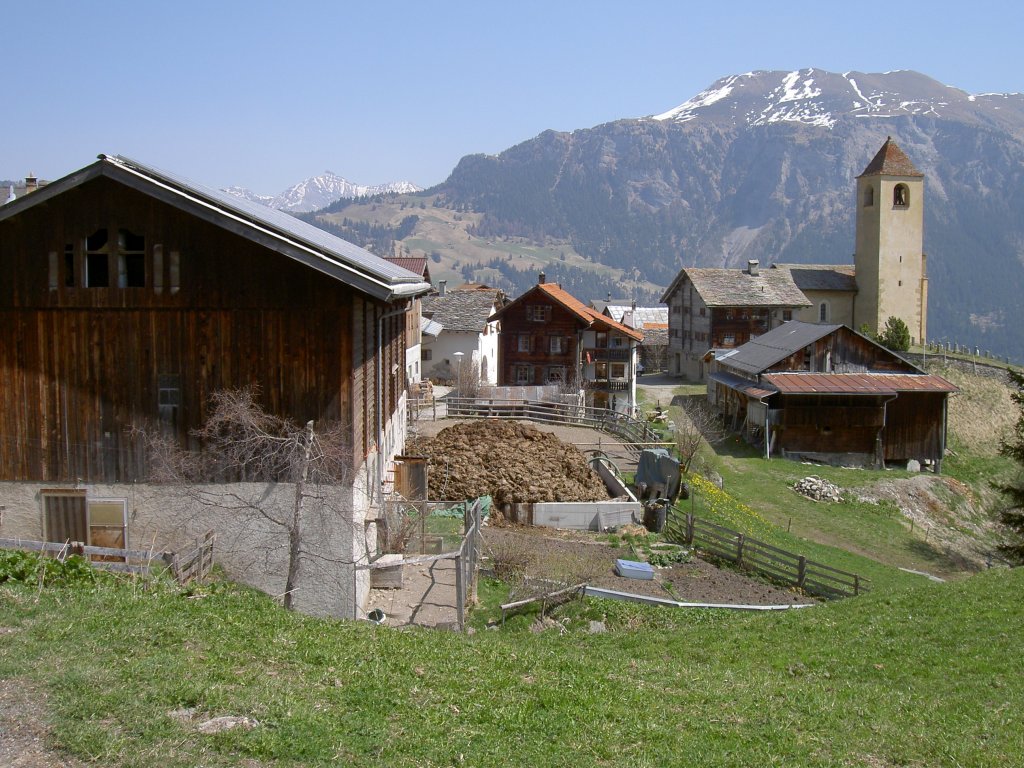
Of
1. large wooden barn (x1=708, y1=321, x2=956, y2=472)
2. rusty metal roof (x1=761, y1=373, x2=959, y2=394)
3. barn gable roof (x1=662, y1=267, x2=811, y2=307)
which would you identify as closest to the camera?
rusty metal roof (x1=761, y1=373, x2=959, y2=394)

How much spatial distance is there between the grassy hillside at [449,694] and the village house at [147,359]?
4222 millimetres

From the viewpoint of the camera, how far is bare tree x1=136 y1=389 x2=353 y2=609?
17.6 metres

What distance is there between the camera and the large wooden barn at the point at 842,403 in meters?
A: 47.8

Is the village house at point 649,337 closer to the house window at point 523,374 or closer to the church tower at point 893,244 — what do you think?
the church tower at point 893,244

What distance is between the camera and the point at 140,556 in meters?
15.8

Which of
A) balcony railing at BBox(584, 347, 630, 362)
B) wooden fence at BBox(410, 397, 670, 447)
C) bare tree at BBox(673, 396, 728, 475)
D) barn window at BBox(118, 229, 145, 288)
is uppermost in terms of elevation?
barn window at BBox(118, 229, 145, 288)

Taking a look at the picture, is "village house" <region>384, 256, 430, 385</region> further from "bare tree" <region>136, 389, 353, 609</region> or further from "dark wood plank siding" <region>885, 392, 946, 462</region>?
"bare tree" <region>136, 389, 353, 609</region>

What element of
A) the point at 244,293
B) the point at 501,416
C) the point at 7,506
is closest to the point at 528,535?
the point at 244,293

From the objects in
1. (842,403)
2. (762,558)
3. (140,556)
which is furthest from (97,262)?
(842,403)

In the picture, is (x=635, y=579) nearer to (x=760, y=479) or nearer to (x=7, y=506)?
(x=7, y=506)

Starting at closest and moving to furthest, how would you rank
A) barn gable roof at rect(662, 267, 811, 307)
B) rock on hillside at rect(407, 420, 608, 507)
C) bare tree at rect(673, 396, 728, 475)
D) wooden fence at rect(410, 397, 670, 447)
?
rock on hillside at rect(407, 420, 608, 507) < bare tree at rect(673, 396, 728, 475) < wooden fence at rect(410, 397, 670, 447) < barn gable roof at rect(662, 267, 811, 307)

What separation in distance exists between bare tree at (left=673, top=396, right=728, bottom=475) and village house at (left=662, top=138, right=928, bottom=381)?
14.0 metres

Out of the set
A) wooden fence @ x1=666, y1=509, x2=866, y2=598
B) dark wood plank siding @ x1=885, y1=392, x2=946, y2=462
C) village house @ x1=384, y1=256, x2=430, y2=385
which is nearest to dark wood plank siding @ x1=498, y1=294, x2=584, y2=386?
village house @ x1=384, y1=256, x2=430, y2=385

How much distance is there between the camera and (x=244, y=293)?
17875 mm
